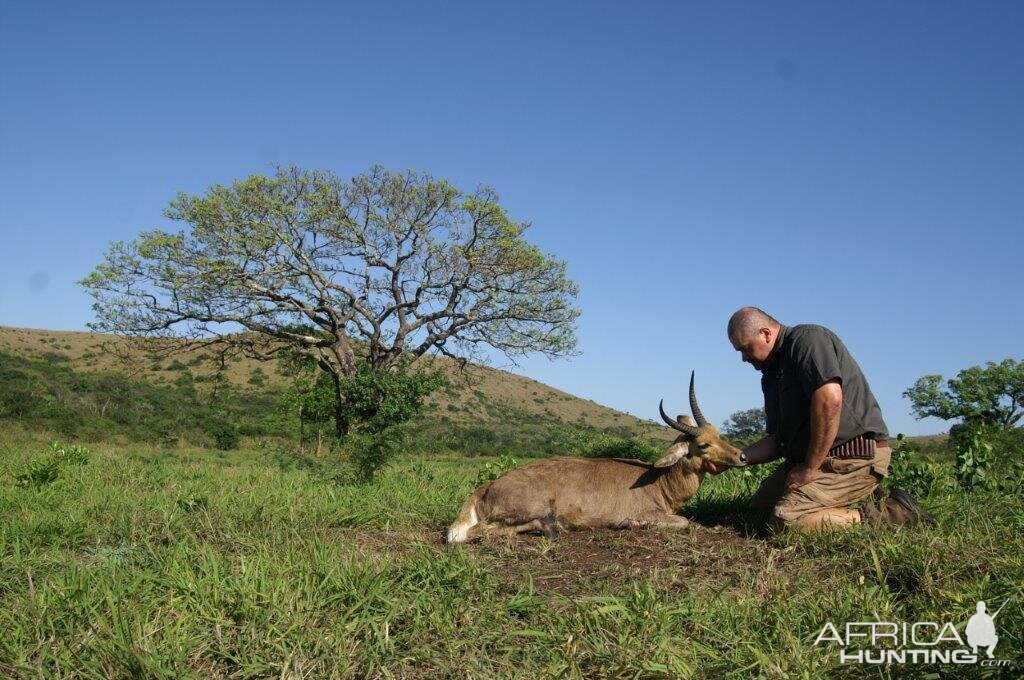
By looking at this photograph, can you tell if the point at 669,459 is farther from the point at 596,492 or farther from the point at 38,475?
the point at 38,475

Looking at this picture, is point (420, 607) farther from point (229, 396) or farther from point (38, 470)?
point (229, 396)

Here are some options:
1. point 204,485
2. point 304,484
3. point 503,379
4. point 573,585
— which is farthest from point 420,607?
point 503,379

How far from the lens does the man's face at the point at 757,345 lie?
5.88 meters

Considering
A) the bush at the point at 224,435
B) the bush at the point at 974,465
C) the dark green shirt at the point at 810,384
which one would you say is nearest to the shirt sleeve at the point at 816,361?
the dark green shirt at the point at 810,384

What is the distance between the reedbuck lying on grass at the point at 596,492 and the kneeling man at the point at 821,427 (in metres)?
0.66

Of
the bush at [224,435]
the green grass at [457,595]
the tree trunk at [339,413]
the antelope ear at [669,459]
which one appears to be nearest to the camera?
the green grass at [457,595]

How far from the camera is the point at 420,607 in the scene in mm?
4074

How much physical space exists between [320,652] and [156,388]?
45.4 metres

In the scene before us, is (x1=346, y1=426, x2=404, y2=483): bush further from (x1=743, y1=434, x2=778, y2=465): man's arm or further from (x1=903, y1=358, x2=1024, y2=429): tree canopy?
(x1=903, y1=358, x2=1024, y2=429): tree canopy

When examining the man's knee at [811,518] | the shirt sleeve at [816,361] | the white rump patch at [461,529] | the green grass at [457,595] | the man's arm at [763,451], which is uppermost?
the shirt sleeve at [816,361]

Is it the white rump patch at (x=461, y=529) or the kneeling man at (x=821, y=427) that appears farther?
the white rump patch at (x=461, y=529)

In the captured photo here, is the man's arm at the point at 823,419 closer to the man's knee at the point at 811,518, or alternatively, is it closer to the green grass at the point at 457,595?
the man's knee at the point at 811,518

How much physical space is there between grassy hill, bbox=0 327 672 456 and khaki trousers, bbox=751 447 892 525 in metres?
9.38

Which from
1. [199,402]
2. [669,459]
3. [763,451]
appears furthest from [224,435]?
[763,451]
